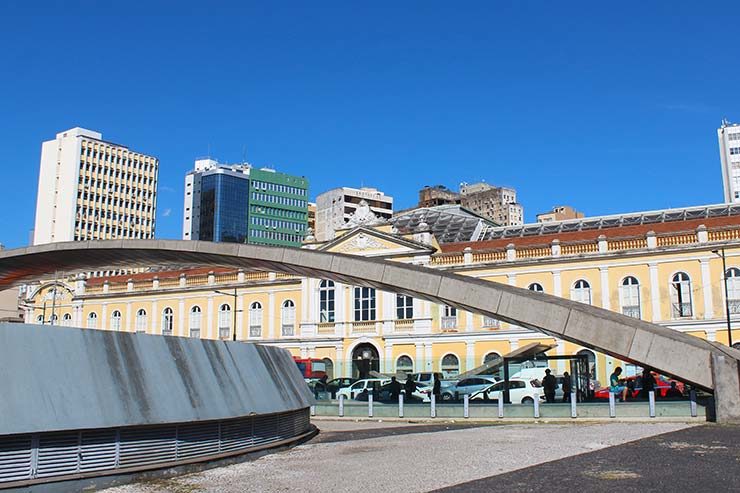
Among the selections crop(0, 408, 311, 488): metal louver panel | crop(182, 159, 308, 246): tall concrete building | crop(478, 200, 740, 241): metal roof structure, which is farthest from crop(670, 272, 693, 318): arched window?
crop(182, 159, 308, 246): tall concrete building

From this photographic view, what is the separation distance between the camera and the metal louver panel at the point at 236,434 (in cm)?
1243

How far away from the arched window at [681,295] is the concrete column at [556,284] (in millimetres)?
5677

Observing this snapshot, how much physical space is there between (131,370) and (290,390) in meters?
4.49

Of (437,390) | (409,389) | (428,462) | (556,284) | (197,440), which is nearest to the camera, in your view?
(197,440)

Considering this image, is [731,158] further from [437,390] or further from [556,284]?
[437,390]

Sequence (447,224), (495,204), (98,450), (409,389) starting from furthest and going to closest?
1. (495,204)
2. (447,224)
3. (409,389)
4. (98,450)

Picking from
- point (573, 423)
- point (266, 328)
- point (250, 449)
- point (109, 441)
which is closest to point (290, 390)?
point (250, 449)

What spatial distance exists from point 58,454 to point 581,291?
35.7 metres

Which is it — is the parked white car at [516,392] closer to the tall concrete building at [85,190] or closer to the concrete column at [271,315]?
the concrete column at [271,315]

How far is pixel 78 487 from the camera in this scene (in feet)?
32.0

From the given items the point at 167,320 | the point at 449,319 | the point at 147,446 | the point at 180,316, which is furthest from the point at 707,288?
the point at 167,320

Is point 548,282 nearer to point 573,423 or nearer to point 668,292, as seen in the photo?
point 668,292

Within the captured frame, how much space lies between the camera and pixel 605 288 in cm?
4138

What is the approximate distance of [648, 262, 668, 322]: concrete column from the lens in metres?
39.9
